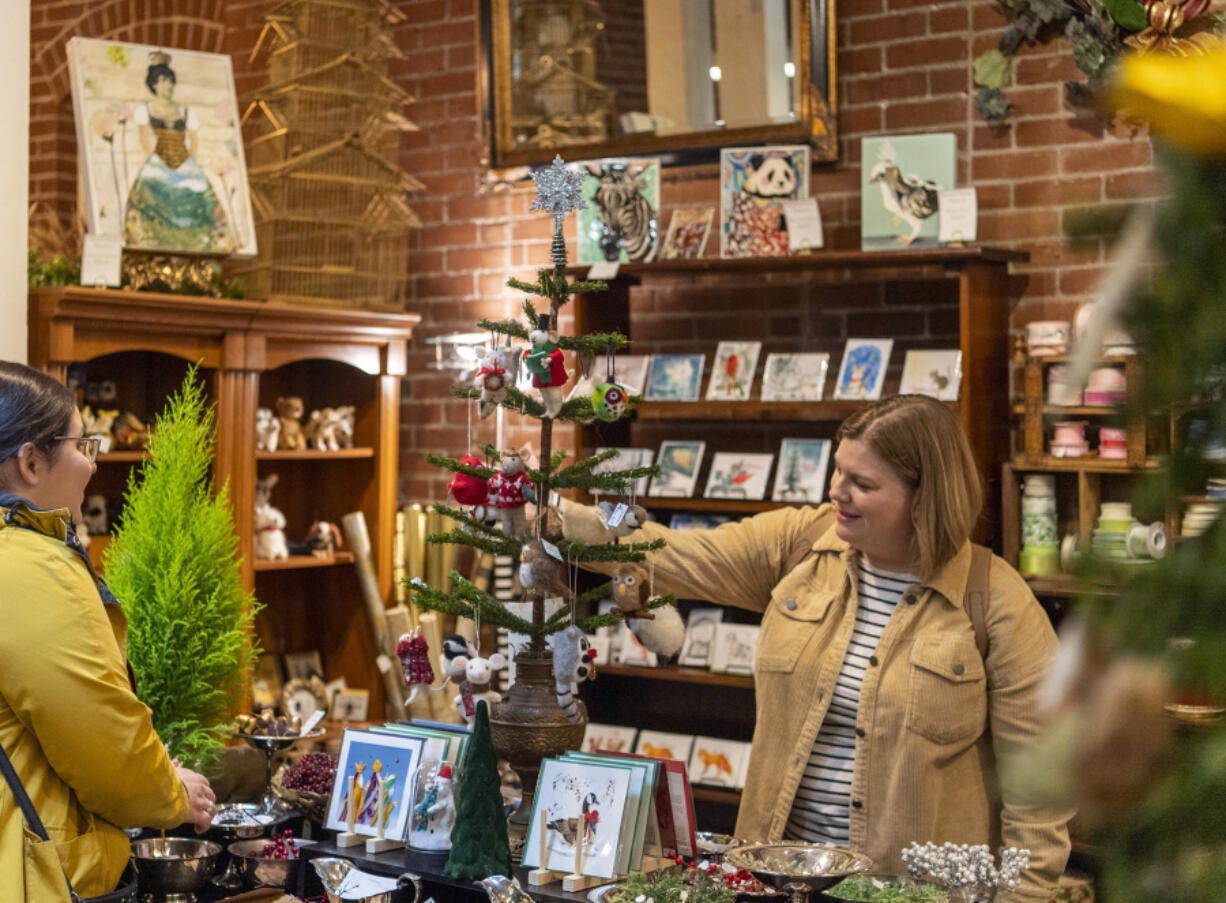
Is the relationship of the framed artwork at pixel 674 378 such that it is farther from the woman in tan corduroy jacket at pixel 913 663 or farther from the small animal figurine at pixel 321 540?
the woman in tan corduroy jacket at pixel 913 663

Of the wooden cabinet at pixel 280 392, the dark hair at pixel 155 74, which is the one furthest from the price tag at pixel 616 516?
the dark hair at pixel 155 74

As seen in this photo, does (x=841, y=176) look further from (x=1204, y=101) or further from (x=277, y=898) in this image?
(x=1204, y=101)

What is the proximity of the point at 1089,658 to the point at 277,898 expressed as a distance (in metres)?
2.22

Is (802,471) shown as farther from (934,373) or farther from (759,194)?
(759,194)

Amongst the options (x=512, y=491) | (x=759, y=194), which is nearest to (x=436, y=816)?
(x=512, y=491)

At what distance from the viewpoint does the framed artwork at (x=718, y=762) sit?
166 inches

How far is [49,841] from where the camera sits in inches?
77.5

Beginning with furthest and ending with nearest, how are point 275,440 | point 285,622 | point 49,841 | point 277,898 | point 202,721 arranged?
point 285,622 → point 275,440 → point 202,721 → point 277,898 → point 49,841

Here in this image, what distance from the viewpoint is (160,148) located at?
15.0ft

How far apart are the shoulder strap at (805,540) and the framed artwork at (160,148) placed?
261cm

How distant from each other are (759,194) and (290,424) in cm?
190

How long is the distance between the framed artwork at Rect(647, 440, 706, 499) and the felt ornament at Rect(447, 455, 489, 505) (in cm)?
212

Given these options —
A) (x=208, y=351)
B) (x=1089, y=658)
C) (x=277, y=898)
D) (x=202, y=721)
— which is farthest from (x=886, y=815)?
(x=208, y=351)

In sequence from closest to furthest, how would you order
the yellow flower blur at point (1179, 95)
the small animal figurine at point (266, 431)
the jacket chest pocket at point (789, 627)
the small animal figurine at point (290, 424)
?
the yellow flower blur at point (1179, 95)
the jacket chest pocket at point (789, 627)
the small animal figurine at point (266, 431)
the small animal figurine at point (290, 424)
